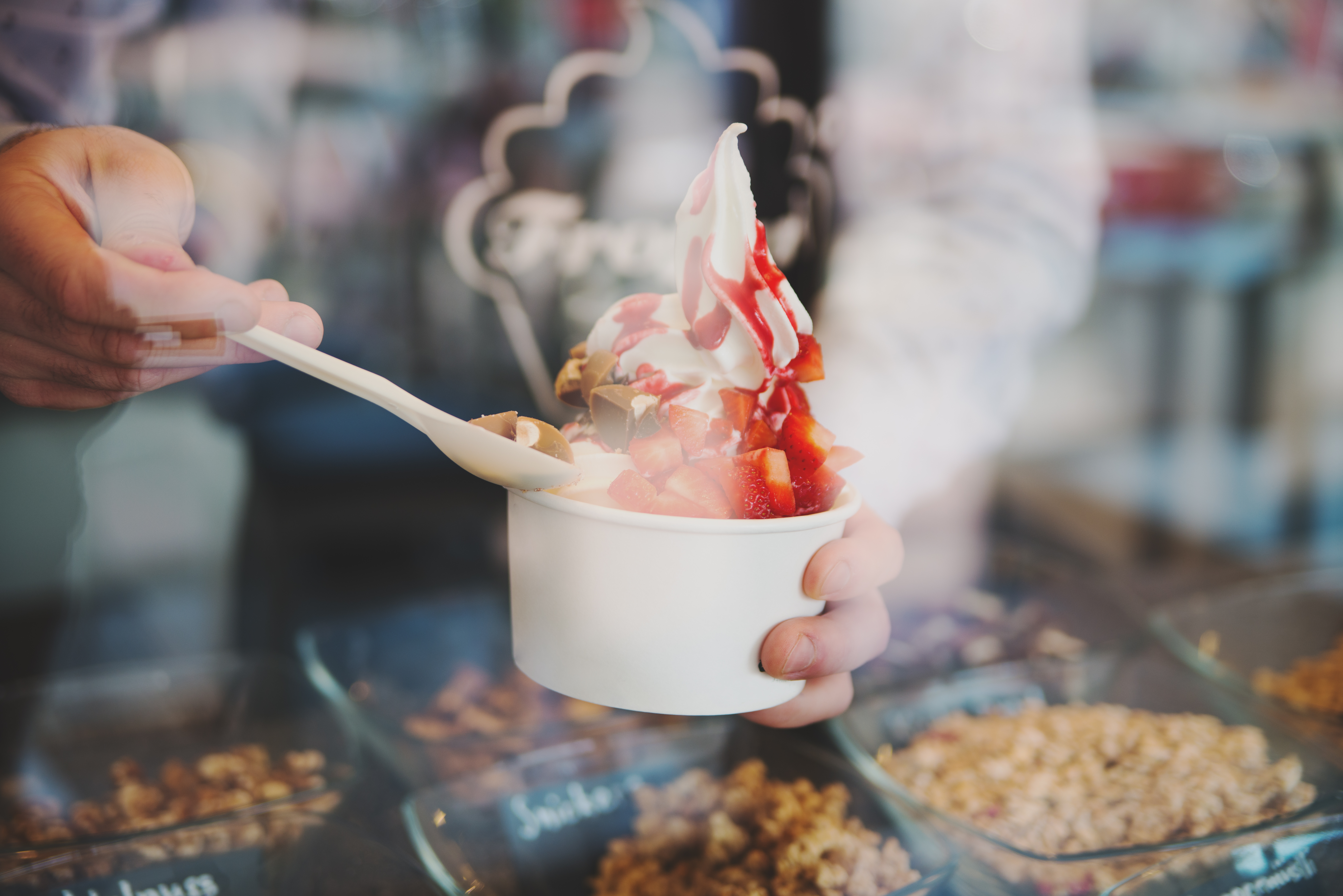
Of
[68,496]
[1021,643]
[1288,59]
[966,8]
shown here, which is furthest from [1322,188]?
[68,496]

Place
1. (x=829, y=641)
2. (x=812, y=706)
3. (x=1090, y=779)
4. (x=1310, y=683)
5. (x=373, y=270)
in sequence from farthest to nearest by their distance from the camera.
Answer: (x=373, y=270)
(x=1310, y=683)
(x=1090, y=779)
(x=812, y=706)
(x=829, y=641)

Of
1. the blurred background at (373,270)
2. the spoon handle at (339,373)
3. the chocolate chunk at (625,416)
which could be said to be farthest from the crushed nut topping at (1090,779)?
the spoon handle at (339,373)

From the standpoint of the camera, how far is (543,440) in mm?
622

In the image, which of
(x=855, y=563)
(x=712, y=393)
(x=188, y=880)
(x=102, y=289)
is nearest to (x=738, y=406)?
(x=712, y=393)

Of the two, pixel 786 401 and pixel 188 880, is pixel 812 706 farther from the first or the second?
pixel 188 880

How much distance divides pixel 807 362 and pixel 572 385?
199mm

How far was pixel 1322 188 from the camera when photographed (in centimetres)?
317

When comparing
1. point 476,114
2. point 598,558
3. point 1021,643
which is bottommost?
point 1021,643

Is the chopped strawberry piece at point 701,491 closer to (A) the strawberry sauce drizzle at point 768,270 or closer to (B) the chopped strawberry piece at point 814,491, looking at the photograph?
(B) the chopped strawberry piece at point 814,491

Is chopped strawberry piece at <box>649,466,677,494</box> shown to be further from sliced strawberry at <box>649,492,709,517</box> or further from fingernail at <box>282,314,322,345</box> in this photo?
fingernail at <box>282,314,322,345</box>

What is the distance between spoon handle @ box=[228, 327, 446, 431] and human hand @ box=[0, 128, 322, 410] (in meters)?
0.01

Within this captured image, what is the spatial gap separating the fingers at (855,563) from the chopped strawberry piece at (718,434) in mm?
106

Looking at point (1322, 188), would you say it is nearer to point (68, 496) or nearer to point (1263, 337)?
point (1263, 337)

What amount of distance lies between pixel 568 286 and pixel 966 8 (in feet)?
2.98
